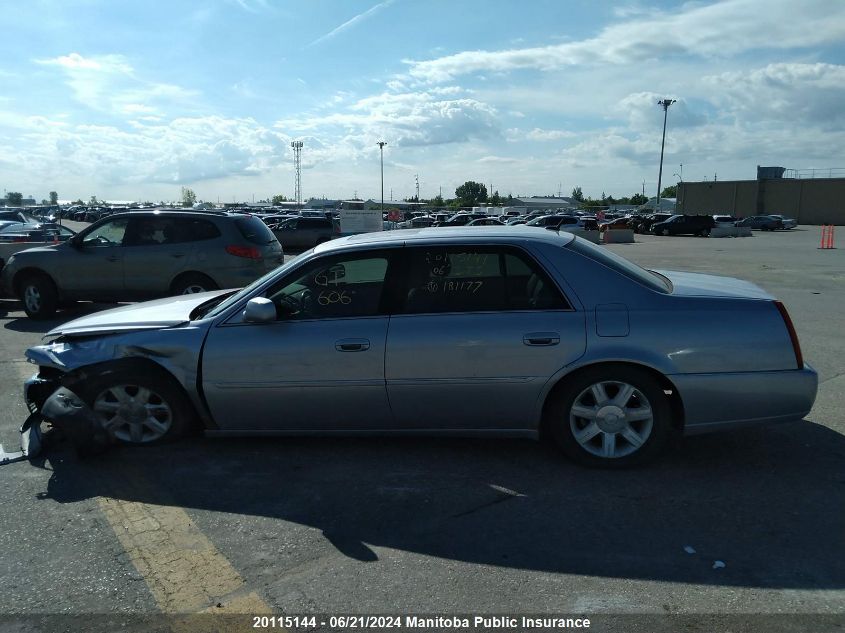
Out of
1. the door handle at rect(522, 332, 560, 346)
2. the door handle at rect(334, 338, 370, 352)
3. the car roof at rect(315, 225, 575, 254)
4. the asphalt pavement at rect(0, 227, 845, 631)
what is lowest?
the asphalt pavement at rect(0, 227, 845, 631)

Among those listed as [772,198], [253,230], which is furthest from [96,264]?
[772,198]

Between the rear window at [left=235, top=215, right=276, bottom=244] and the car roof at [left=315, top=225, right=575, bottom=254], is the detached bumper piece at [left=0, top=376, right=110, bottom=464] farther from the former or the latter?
the rear window at [left=235, top=215, right=276, bottom=244]

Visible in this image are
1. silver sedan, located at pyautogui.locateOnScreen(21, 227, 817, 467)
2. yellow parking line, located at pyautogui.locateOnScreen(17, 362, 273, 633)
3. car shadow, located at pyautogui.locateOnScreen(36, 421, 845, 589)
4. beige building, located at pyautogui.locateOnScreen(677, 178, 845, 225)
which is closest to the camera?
yellow parking line, located at pyautogui.locateOnScreen(17, 362, 273, 633)

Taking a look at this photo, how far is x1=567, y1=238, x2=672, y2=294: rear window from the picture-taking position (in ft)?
14.4

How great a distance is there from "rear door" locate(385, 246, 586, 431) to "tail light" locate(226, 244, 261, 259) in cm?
627

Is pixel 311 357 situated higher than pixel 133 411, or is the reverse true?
pixel 311 357

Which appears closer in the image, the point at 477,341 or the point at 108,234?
the point at 477,341

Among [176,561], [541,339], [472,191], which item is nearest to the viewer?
[176,561]

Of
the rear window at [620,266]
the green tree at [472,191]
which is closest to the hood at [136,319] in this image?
the rear window at [620,266]

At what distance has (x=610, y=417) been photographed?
13.9 feet

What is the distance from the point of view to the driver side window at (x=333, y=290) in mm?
4453

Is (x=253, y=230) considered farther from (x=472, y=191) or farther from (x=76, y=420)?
(x=472, y=191)

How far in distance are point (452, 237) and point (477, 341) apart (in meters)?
0.80

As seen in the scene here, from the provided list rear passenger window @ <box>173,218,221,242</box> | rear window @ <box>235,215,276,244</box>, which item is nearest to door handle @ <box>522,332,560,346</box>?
rear window @ <box>235,215,276,244</box>
